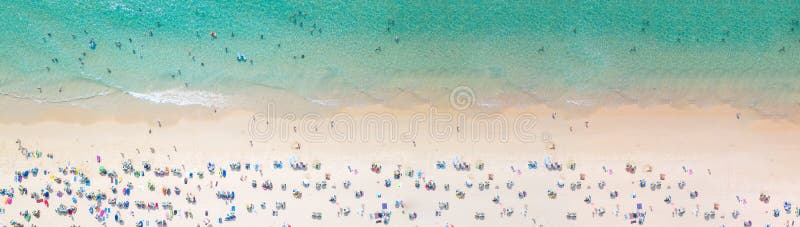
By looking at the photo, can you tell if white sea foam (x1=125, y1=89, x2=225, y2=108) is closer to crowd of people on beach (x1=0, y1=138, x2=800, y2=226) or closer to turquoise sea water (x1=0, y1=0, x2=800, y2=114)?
turquoise sea water (x1=0, y1=0, x2=800, y2=114)

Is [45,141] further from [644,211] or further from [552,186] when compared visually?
[644,211]

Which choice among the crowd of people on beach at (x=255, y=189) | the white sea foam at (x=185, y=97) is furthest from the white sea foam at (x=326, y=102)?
the white sea foam at (x=185, y=97)

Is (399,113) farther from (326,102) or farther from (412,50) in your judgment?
(326,102)

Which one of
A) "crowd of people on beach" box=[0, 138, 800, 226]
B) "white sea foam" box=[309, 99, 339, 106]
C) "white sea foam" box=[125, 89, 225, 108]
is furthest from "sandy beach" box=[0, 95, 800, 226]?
"white sea foam" box=[125, 89, 225, 108]

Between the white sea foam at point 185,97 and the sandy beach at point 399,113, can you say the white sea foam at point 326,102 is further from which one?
the white sea foam at point 185,97

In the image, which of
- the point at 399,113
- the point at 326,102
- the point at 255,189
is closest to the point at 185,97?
the point at 255,189

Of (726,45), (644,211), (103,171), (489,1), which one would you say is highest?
(489,1)

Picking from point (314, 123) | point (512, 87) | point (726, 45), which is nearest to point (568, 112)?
A: point (512, 87)

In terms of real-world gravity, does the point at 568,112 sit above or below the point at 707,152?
above
